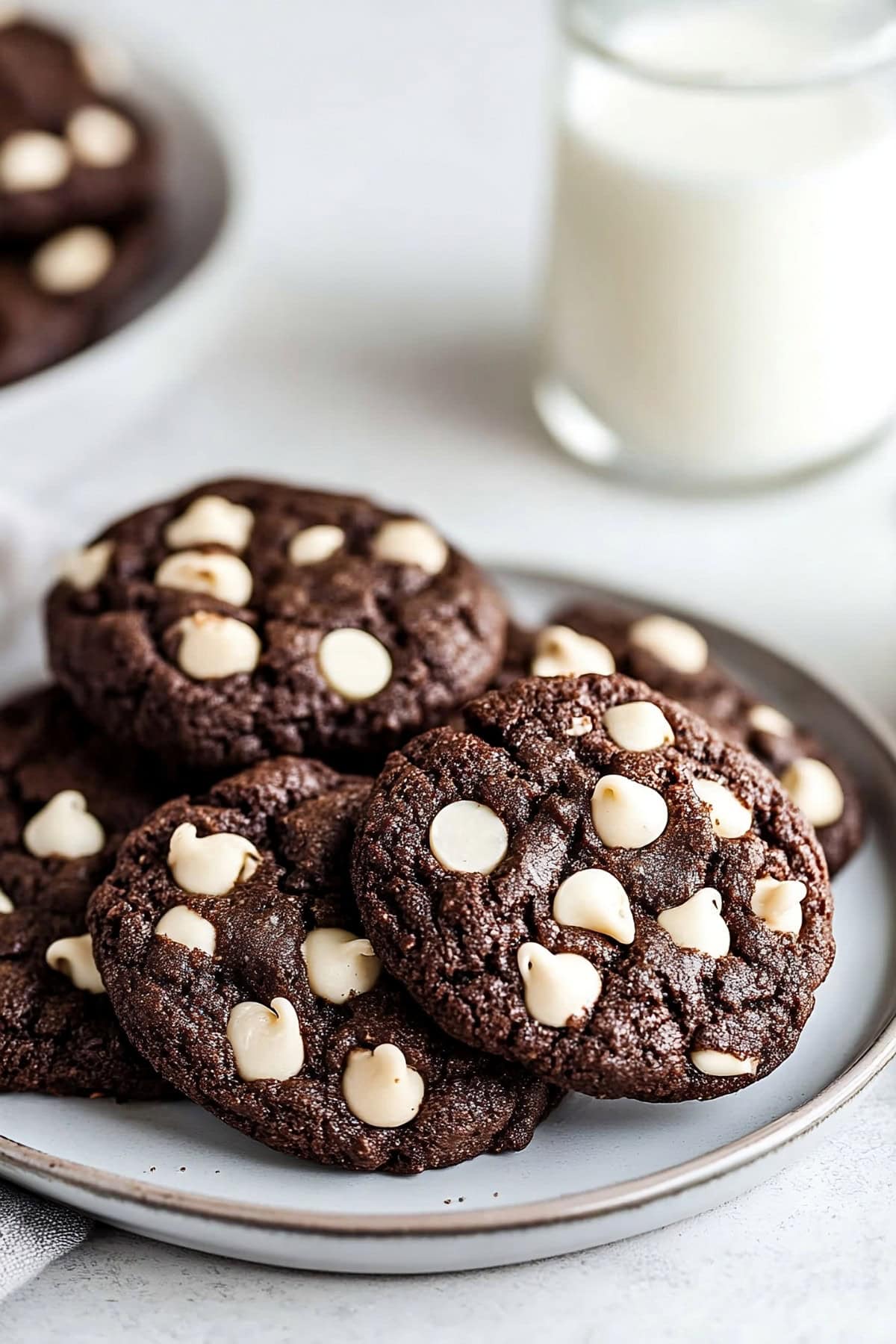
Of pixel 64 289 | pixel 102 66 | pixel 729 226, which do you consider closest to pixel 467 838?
pixel 729 226

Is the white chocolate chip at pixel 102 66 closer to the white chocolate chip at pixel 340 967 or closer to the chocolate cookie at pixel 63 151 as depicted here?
the chocolate cookie at pixel 63 151

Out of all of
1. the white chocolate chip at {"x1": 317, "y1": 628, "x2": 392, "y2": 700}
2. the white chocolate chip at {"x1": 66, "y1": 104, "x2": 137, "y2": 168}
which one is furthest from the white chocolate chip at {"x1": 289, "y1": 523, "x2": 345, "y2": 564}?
the white chocolate chip at {"x1": 66, "y1": 104, "x2": 137, "y2": 168}

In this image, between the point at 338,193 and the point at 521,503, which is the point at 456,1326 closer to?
the point at 521,503

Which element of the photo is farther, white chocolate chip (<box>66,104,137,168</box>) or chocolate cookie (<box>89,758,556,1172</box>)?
white chocolate chip (<box>66,104,137,168</box>)

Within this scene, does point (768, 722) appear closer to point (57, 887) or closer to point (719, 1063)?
point (719, 1063)

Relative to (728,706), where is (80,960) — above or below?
below

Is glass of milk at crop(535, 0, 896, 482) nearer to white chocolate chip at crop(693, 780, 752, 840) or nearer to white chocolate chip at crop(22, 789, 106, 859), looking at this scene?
white chocolate chip at crop(693, 780, 752, 840)

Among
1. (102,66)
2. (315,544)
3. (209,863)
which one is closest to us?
(209,863)
